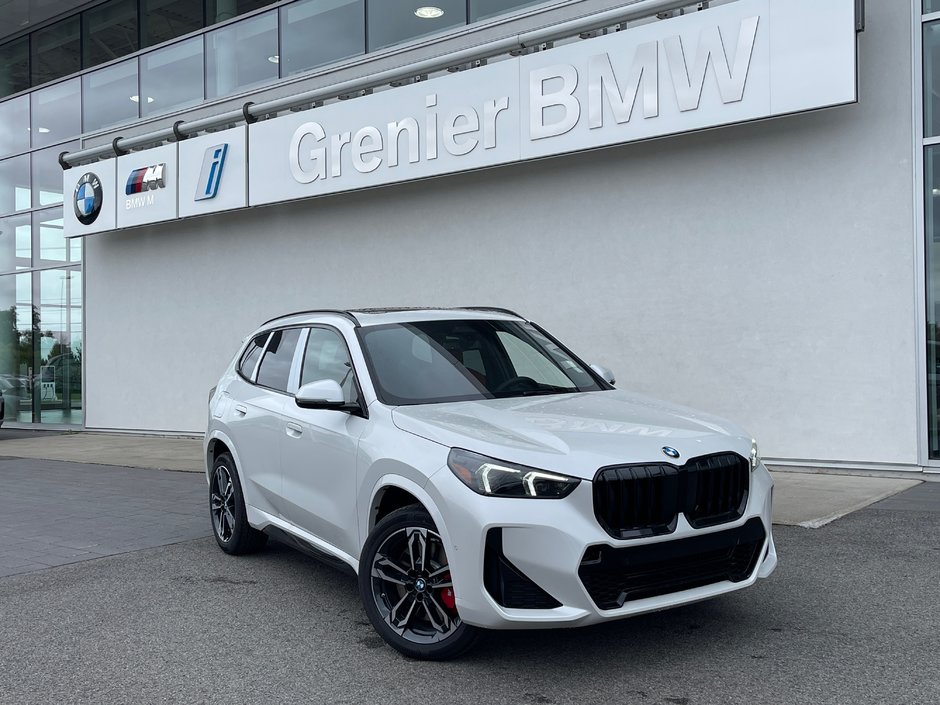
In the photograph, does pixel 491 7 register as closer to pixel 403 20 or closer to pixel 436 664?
pixel 403 20

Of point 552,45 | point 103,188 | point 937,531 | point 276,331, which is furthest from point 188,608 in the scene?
point 103,188

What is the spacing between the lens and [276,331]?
21.5 ft

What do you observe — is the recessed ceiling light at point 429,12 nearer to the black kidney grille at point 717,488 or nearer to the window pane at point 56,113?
the window pane at point 56,113

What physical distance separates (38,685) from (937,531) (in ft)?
19.9

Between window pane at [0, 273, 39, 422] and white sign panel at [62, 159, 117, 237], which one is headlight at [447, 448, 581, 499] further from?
window pane at [0, 273, 39, 422]

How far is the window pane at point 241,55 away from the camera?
16406 mm

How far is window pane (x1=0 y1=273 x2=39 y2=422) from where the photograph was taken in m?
20.3

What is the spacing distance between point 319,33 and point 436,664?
13517mm

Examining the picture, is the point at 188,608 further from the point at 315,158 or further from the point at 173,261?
the point at 173,261

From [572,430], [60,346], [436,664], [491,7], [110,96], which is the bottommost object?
[436,664]

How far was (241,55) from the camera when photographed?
Answer: 1688cm

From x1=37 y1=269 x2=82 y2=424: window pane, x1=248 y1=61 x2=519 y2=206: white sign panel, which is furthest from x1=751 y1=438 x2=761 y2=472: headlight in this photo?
x1=37 y1=269 x2=82 y2=424: window pane

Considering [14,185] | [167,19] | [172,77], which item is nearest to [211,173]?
[172,77]

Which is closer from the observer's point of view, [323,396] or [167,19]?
[323,396]
